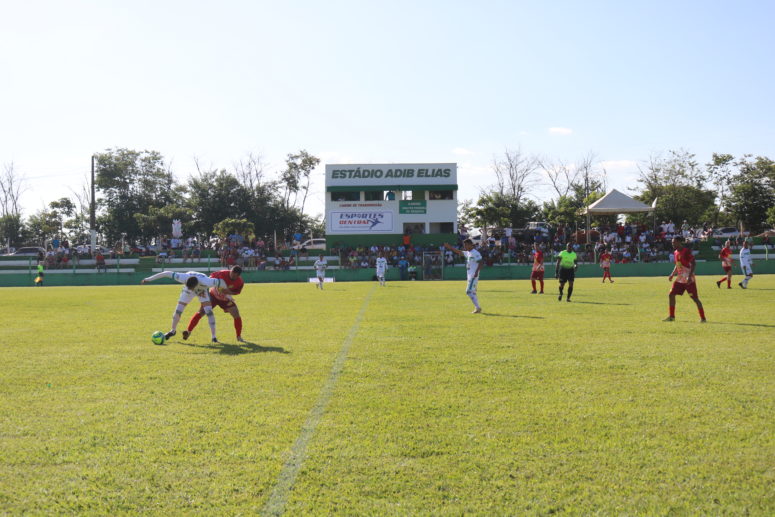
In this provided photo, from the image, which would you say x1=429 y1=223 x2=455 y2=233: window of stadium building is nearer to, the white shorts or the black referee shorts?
the black referee shorts

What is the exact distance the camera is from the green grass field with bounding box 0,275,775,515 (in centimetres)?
390

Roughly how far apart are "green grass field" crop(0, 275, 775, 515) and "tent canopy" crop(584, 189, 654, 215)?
41.8 meters

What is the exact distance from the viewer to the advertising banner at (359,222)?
2073 inches

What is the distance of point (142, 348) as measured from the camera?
1035 centimetres

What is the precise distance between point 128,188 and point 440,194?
145ft

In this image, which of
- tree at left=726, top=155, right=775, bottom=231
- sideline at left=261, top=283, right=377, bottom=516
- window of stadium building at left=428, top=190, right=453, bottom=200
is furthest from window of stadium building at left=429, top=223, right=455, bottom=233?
sideline at left=261, top=283, right=377, bottom=516

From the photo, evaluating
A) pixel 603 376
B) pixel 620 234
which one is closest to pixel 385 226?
pixel 620 234

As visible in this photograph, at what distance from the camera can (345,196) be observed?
2121 inches

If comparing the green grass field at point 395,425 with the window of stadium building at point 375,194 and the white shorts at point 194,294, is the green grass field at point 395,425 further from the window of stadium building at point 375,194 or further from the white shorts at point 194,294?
the window of stadium building at point 375,194

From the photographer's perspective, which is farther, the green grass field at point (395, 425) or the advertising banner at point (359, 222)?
the advertising banner at point (359, 222)

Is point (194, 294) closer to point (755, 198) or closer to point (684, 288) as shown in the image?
point (684, 288)

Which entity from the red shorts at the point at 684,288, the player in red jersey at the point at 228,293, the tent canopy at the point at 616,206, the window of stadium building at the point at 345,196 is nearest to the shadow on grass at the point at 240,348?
the player in red jersey at the point at 228,293

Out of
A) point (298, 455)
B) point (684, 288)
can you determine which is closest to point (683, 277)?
point (684, 288)

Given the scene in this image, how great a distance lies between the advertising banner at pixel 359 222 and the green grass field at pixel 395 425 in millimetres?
41524
